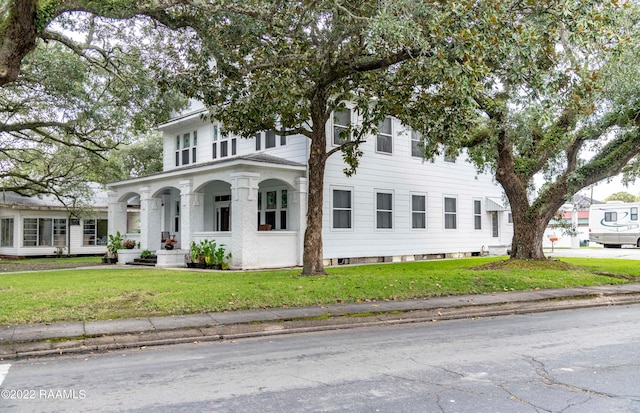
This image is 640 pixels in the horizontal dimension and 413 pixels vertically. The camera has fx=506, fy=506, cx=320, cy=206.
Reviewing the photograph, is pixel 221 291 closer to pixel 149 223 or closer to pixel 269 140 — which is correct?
pixel 269 140

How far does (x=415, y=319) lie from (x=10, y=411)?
699 centimetres

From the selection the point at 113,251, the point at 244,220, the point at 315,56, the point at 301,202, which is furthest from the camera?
the point at 113,251

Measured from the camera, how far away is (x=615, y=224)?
1465 inches

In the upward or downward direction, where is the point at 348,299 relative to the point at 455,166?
downward

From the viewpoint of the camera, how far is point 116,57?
1555 cm

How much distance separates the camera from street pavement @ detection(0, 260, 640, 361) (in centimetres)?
753

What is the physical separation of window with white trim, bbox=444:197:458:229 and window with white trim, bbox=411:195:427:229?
1.66 metres

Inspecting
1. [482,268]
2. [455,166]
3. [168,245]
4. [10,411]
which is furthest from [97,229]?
[10,411]

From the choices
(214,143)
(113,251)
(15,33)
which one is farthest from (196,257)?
(15,33)

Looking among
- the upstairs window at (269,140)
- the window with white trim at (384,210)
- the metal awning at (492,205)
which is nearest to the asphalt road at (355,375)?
the window with white trim at (384,210)

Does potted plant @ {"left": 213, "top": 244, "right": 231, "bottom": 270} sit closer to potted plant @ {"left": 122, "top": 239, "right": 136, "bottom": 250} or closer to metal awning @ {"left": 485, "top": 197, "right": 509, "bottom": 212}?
potted plant @ {"left": 122, "top": 239, "right": 136, "bottom": 250}

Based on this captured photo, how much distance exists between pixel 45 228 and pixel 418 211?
21.9 m

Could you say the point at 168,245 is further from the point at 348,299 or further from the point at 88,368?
the point at 88,368

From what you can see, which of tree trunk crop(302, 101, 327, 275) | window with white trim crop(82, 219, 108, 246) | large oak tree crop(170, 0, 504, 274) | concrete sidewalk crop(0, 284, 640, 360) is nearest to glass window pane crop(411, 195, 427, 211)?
large oak tree crop(170, 0, 504, 274)
